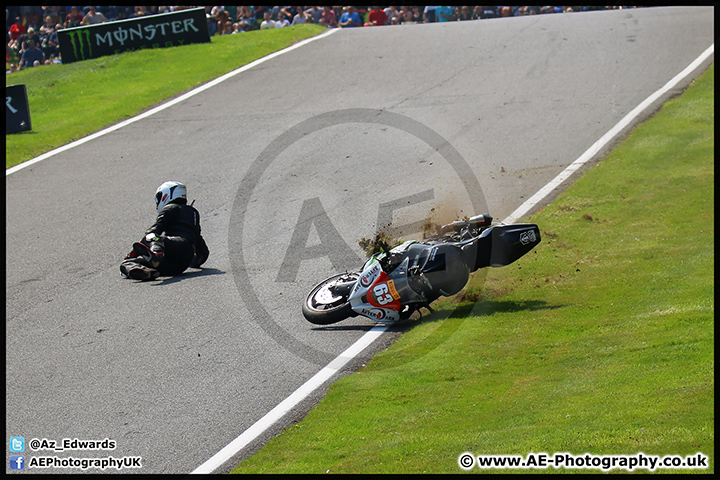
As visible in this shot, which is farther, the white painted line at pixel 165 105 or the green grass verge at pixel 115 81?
the green grass verge at pixel 115 81

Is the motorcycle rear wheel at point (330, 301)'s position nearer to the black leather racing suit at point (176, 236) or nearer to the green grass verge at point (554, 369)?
the green grass verge at point (554, 369)

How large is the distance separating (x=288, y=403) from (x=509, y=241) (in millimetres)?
3094

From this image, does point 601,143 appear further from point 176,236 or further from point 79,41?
point 79,41

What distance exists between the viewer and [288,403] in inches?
292

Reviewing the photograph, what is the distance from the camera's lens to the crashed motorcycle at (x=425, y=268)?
28.6ft

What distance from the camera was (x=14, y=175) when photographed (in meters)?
17.2

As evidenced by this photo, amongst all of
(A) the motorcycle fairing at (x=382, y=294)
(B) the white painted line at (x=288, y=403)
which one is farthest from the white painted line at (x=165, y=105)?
(B) the white painted line at (x=288, y=403)

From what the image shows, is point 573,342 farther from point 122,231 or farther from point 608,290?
point 122,231

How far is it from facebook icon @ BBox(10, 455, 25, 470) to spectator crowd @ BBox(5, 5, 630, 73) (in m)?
23.6

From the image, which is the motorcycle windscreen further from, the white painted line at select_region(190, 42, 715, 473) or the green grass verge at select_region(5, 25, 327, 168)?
the green grass verge at select_region(5, 25, 327, 168)

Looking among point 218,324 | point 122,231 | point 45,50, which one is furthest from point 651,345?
point 45,50

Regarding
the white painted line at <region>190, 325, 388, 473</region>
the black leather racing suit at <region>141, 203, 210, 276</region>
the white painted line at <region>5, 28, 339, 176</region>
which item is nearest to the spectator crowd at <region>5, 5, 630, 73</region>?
the white painted line at <region>5, 28, 339, 176</region>

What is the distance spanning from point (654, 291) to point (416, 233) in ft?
13.7

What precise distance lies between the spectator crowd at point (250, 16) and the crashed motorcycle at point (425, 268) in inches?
841
